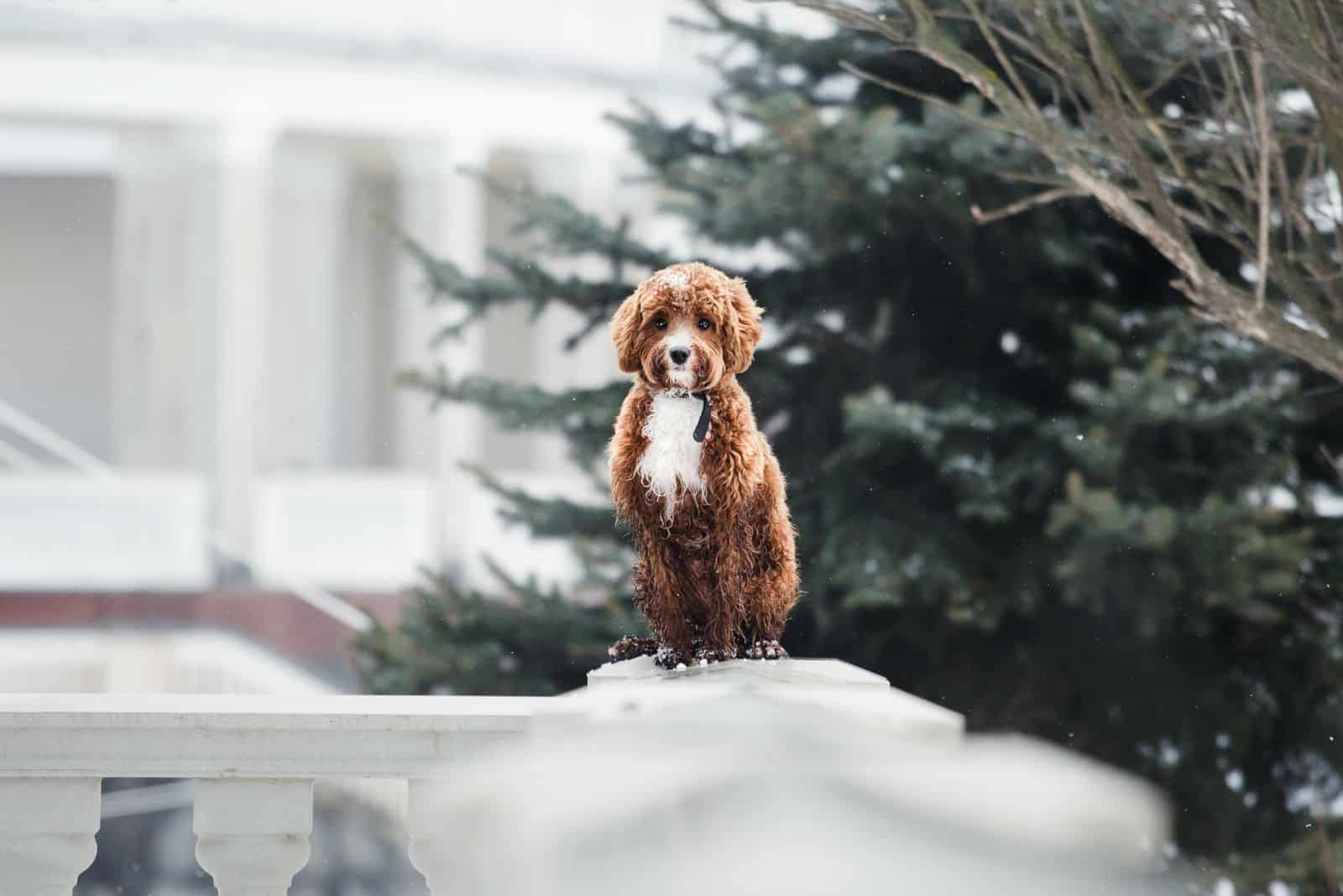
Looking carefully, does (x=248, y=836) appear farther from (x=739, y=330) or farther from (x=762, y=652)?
(x=739, y=330)

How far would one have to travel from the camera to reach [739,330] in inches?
63.1

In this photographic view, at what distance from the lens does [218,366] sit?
609 centimetres

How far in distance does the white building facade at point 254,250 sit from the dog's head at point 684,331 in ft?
13.4

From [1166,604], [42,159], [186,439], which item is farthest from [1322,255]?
[42,159]

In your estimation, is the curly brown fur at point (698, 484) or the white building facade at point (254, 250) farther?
the white building facade at point (254, 250)

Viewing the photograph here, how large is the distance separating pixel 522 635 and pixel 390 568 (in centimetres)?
240

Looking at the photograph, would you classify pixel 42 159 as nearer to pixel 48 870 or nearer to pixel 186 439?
pixel 186 439

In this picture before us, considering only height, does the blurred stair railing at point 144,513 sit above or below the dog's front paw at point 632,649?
below

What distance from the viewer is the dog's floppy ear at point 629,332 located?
5.20 feet

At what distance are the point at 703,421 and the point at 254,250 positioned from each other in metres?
5.10

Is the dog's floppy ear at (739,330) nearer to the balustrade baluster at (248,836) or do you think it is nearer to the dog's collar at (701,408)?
the dog's collar at (701,408)

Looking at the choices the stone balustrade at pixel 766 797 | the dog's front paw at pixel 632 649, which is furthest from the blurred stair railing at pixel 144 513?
the stone balustrade at pixel 766 797

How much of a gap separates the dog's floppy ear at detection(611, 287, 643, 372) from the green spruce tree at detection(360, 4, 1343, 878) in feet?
6.33

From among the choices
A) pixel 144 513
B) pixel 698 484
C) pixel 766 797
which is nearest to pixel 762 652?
pixel 698 484
